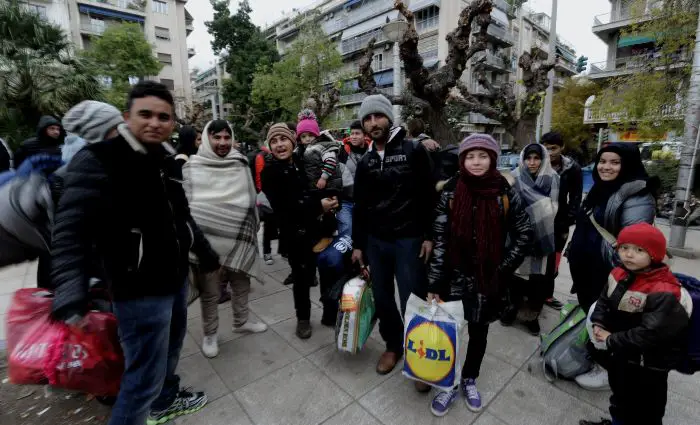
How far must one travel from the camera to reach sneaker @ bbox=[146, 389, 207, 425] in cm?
220

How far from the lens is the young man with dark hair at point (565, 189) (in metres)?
3.49

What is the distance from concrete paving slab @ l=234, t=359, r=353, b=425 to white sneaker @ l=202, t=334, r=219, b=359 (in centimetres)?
56

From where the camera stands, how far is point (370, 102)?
253 cm

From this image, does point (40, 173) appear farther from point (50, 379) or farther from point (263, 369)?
point (263, 369)

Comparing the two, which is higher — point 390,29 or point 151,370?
point 390,29

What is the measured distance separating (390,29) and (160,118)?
655 centimetres

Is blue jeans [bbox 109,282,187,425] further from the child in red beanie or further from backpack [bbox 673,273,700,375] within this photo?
backpack [bbox 673,273,700,375]

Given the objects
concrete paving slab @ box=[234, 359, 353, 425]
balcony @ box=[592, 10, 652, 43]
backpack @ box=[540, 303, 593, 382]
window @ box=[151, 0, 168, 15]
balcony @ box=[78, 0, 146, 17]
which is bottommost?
concrete paving slab @ box=[234, 359, 353, 425]

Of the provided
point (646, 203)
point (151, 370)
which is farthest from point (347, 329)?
point (646, 203)

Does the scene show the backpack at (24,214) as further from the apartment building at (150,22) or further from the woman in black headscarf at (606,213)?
the apartment building at (150,22)

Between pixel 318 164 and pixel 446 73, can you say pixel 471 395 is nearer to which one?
pixel 318 164

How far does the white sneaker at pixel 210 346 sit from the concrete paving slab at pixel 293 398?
1.84ft

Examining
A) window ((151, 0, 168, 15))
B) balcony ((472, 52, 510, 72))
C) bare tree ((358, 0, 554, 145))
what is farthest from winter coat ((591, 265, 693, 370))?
window ((151, 0, 168, 15))

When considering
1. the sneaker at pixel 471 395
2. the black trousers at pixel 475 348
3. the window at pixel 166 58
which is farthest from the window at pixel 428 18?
the sneaker at pixel 471 395
